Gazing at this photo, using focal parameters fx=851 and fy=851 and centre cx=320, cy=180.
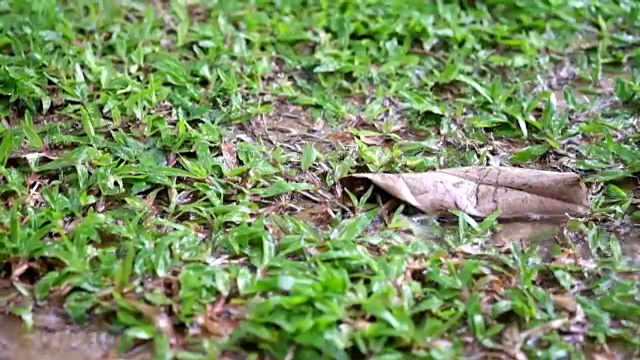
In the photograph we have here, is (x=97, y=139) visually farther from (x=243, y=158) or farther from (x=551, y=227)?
(x=551, y=227)

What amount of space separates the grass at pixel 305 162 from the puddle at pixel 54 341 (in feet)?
0.11

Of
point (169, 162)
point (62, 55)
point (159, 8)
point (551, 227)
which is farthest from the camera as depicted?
point (159, 8)

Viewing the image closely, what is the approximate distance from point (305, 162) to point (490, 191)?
1.69ft

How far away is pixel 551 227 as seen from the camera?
2.20 meters

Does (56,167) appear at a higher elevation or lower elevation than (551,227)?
higher

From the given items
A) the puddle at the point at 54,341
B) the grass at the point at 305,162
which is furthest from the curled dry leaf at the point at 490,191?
the puddle at the point at 54,341

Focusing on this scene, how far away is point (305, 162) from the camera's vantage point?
7.81 feet

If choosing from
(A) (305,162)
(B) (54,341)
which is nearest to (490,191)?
(A) (305,162)

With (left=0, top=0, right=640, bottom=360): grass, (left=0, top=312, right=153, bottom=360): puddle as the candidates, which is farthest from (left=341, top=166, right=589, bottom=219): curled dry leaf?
(left=0, top=312, right=153, bottom=360): puddle

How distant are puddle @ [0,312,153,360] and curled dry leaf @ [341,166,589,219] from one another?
0.79 metres

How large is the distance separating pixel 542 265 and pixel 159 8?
179cm

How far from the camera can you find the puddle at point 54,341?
5.83ft

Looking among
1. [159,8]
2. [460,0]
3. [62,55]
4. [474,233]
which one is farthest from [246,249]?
[460,0]

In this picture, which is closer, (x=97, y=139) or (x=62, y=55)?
(x=97, y=139)
